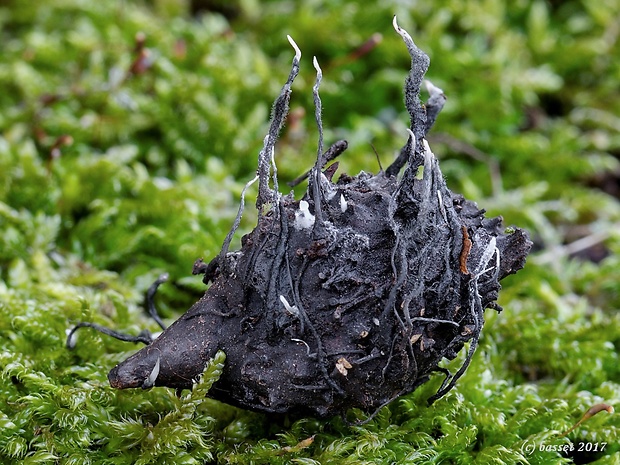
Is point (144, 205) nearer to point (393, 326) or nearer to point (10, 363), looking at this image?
point (10, 363)

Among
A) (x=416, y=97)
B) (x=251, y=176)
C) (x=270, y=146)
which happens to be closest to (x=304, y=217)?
(x=270, y=146)

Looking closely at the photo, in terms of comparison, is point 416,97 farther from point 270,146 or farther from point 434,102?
point 270,146

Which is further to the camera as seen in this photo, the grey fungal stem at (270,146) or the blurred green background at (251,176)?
the blurred green background at (251,176)

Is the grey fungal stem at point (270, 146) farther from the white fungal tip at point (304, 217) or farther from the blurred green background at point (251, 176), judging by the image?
the blurred green background at point (251, 176)

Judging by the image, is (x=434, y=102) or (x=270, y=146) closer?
(x=270, y=146)

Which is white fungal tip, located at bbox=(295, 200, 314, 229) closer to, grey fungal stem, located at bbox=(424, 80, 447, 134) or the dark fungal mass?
the dark fungal mass

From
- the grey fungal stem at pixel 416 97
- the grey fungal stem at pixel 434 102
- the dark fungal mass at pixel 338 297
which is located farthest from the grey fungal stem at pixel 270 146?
the grey fungal stem at pixel 434 102
